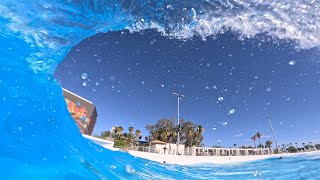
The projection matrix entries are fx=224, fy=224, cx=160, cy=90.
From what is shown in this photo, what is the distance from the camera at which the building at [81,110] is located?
120 ft

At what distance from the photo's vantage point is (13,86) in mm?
4613

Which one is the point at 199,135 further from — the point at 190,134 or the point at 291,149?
the point at 291,149

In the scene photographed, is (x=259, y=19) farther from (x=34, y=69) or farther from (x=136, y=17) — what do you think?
(x=34, y=69)

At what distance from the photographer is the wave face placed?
4.13m

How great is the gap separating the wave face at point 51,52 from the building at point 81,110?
3219cm

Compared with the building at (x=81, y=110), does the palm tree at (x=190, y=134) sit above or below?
below

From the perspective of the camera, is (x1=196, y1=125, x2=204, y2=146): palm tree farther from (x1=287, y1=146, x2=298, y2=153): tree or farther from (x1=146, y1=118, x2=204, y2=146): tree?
(x1=287, y1=146, x2=298, y2=153): tree

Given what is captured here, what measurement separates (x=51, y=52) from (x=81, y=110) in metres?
34.5

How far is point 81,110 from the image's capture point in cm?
3809

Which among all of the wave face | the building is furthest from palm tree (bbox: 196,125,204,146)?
the wave face

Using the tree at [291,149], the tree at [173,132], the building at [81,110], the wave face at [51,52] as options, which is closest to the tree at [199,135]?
the tree at [173,132]

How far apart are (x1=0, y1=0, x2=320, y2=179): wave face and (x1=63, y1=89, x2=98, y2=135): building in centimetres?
3219

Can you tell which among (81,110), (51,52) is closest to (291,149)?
(81,110)

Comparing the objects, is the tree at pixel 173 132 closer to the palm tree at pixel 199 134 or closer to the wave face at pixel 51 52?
the palm tree at pixel 199 134
